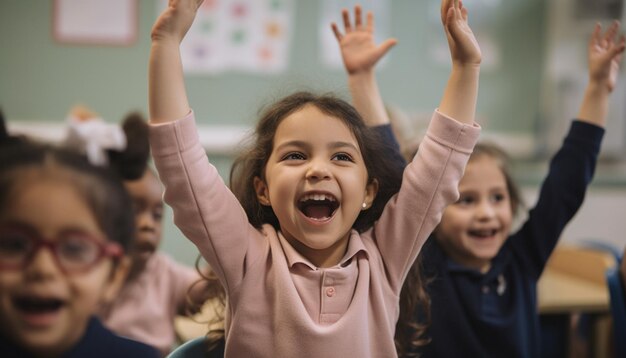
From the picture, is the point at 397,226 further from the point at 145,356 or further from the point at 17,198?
the point at 17,198

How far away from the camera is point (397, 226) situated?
1.15 meters

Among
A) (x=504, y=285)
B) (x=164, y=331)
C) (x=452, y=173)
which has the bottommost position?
(x=164, y=331)

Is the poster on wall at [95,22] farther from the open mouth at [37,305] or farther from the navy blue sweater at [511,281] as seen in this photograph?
the open mouth at [37,305]

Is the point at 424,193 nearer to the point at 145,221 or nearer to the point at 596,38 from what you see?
the point at 596,38

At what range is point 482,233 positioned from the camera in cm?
159

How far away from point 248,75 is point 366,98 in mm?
1983

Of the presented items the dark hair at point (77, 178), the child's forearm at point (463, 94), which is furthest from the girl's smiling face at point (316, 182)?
the dark hair at point (77, 178)

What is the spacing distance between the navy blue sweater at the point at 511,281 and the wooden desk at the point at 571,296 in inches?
24.5

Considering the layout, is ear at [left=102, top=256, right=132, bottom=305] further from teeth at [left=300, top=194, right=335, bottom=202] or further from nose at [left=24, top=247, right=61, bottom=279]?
teeth at [left=300, top=194, right=335, bottom=202]

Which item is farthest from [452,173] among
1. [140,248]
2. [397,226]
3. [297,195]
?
[140,248]

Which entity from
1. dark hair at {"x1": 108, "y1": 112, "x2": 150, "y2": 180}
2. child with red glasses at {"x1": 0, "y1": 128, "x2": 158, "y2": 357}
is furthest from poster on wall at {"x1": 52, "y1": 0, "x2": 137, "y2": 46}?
child with red glasses at {"x1": 0, "y1": 128, "x2": 158, "y2": 357}

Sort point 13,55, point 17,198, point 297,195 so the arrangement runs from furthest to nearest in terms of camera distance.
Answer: point 13,55
point 297,195
point 17,198

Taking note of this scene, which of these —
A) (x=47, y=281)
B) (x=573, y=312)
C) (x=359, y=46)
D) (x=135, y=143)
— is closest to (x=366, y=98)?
(x=359, y=46)

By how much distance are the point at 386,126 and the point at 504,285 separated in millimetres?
529
